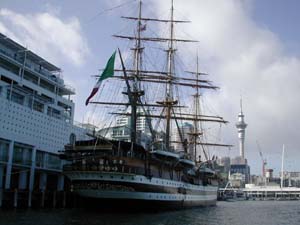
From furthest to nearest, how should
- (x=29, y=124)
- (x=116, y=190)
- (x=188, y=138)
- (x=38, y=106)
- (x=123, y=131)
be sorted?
(x=188, y=138) → (x=123, y=131) → (x=38, y=106) → (x=29, y=124) → (x=116, y=190)

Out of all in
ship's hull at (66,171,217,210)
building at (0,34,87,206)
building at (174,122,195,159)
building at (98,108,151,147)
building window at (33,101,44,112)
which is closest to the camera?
ship's hull at (66,171,217,210)

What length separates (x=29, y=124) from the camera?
151 ft

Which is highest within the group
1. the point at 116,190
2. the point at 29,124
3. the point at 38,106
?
the point at 38,106

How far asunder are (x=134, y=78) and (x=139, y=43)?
8.07 m

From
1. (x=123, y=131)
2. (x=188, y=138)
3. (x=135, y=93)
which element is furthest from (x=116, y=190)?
(x=188, y=138)

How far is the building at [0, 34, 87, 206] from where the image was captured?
42.6 meters

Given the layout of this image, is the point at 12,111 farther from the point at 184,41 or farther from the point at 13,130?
the point at 184,41

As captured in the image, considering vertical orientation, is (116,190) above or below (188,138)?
below

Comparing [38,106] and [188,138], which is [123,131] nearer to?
[188,138]

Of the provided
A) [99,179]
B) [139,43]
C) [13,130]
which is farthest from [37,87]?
[99,179]

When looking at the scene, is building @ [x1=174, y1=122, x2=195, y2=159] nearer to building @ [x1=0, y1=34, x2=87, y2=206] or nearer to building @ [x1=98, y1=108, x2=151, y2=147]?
building @ [x1=98, y1=108, x2=151, y2=147]

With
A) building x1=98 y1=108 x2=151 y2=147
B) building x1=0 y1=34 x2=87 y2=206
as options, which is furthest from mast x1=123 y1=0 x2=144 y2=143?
building x1=0 y1=34 x2=87 y2=206

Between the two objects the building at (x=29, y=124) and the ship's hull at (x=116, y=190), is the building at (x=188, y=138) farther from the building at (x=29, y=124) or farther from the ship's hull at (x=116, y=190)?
the ship's hull at (x=116, y=190)

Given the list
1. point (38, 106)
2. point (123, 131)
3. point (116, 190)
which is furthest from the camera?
point (123, 131)
